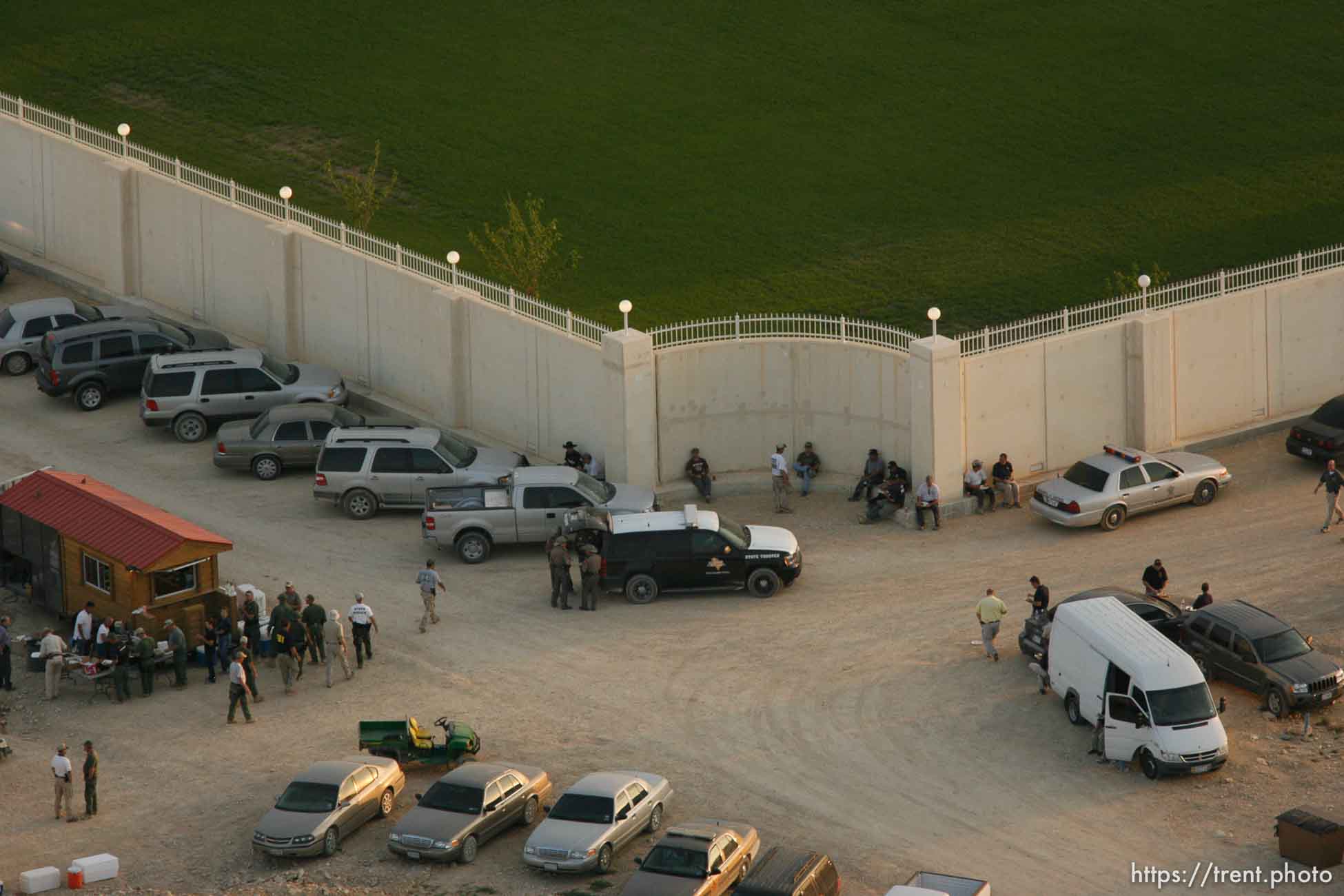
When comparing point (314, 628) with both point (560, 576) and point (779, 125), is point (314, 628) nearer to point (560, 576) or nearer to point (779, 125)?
point (560, 576)

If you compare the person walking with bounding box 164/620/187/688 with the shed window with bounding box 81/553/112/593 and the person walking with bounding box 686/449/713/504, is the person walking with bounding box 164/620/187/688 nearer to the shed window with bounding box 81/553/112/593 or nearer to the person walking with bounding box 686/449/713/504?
the shed window with bounding box 81/553/112/593

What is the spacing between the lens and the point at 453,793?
3381cm

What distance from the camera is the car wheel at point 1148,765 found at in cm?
3534

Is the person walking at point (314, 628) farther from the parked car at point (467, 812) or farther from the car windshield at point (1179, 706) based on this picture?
the car windshield at point (1179, 706)

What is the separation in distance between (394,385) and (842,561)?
11.6 metres

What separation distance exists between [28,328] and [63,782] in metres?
19.0

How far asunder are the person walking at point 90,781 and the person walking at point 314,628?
496 cm

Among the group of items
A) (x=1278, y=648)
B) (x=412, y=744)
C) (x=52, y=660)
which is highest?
(x=52, y=660)

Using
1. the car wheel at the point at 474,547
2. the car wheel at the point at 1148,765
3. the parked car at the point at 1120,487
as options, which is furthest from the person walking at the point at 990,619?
the car wheel at the point at 474,547

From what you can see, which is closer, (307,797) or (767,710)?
(307,797)

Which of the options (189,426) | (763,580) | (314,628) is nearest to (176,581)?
(314,628)

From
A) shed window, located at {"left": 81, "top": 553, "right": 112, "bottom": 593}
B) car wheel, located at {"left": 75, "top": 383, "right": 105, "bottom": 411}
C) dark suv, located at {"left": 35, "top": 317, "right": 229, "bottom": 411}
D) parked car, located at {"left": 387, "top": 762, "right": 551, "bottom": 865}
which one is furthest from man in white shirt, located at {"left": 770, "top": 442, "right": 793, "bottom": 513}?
car wheel, located at {"left": 75, "top": 383, "right": 105, "bottom": 411}

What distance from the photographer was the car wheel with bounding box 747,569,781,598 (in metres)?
41.8

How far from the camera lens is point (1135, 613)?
38344 millimetres
